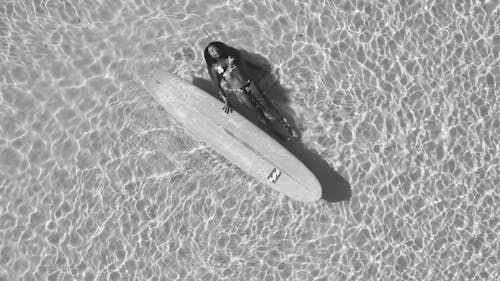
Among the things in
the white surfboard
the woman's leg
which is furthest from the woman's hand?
the white surfboard

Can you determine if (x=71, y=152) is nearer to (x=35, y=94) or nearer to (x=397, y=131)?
(x=35, y=94)

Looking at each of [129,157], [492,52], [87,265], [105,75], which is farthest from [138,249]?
[492,52]

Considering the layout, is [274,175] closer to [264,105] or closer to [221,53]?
[264,105]

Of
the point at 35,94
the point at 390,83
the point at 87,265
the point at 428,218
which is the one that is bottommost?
the point at 87,265

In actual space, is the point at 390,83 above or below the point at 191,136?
above

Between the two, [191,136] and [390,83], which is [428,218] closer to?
[390,83]

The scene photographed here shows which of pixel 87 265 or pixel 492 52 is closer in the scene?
pixel 87 265
